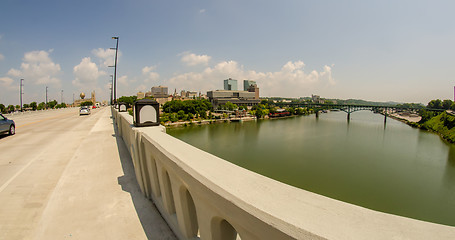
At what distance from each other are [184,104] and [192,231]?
65.8m

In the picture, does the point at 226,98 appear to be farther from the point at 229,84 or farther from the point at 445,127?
the point at 445,127

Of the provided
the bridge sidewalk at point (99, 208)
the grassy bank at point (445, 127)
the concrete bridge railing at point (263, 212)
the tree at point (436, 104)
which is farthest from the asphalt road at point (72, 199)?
the tree at point (436, 104)

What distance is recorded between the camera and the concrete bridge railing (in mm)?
1301

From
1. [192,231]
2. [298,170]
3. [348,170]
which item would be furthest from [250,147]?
[192,231]

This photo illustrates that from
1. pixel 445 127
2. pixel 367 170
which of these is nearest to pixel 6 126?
pixel 367 170

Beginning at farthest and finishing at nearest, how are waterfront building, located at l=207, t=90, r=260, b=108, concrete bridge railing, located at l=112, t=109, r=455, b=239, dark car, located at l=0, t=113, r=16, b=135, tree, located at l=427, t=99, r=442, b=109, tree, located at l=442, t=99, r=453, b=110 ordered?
1. waterfront building, located at l=207, t=90, r=260, b=108
2. tree, located at l=427, t=99, r=442, b=109
3. tree, located at l=442, t=99, r=453, b=110
4. dark car, located at l=0, t=113, r=16, b=135
5. concrete bridge railing, located at l=112, t=109, r=455, b=239

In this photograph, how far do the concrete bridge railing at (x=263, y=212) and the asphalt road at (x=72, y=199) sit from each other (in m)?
1.39

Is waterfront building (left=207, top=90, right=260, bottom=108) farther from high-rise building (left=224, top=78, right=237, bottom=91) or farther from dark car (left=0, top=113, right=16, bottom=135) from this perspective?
dark car (left=0, top=113, right=16, bottom=135)

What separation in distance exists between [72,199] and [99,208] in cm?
80

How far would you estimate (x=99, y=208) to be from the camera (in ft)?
13.5

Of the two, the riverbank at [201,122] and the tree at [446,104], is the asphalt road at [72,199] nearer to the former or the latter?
the riverbank at [201,122]

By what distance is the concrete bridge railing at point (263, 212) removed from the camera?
1.30m

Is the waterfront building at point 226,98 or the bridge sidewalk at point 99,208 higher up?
the waterfront building at point 226,98

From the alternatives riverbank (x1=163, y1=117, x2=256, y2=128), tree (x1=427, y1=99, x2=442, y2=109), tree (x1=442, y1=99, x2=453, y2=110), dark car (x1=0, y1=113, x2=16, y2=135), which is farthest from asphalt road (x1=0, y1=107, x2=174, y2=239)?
tree (x1=427, y1=99, x2=442, y2=109)
